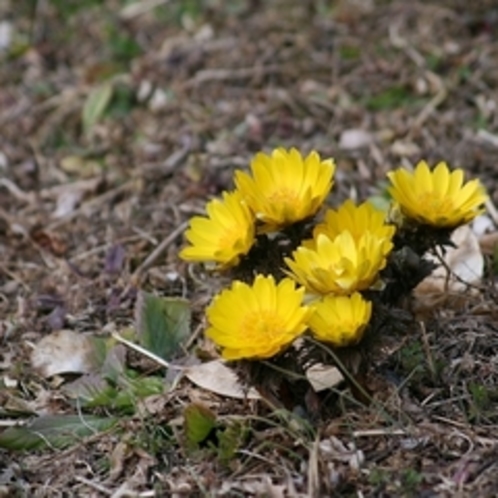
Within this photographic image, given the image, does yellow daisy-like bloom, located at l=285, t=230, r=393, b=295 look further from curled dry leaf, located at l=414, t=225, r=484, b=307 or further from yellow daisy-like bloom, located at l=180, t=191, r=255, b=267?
curled dry leaf, located at l=414, t=225, r=484, b=307

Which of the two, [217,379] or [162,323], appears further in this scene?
[162,323]

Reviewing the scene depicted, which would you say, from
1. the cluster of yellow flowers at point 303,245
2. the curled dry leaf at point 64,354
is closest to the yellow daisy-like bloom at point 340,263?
the cluster of yellow flowers at point 303,245

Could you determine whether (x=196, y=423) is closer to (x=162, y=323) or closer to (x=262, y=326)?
(x=262, y=326)

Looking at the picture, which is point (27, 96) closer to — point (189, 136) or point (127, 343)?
point (189, 136)

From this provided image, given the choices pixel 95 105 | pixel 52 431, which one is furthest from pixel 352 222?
pixel 95 105

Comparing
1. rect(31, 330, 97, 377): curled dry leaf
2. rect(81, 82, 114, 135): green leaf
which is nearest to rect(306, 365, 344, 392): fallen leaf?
rect(31, 330, 97, 377): curled dry leaf

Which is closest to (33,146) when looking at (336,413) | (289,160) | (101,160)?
(101,160)
